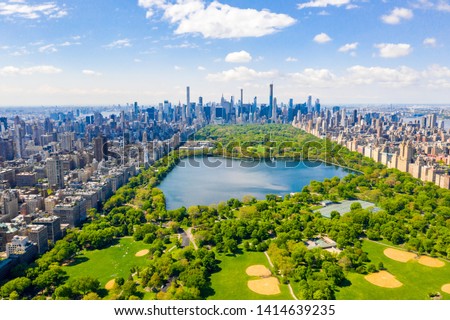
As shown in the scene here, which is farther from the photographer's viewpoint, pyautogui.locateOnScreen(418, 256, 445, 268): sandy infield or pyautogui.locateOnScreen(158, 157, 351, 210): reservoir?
pyautogui.locateOnScreen(158, 157, 351, 210): reservoir

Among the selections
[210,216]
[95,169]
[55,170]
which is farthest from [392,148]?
[55,170]

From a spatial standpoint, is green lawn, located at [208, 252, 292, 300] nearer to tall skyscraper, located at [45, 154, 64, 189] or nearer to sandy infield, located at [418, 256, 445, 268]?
sandy infield, located at [418, 256, 445, 268]

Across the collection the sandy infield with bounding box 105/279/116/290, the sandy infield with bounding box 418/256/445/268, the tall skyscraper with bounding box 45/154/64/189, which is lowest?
the sandy infield with bounding box 105/279/116/290

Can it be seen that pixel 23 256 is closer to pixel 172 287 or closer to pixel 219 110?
pixel 172 287

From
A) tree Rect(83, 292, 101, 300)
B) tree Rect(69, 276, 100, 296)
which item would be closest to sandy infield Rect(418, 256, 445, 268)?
tree Rect(83, 292, 101, 300)

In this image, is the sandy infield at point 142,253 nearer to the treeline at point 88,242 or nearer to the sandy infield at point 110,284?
the treeline at point 88,242
